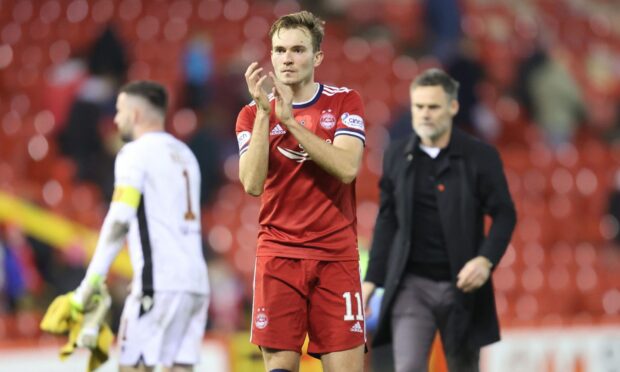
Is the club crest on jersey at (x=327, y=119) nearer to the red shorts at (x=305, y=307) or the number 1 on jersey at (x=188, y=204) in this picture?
the red shorts at (x=305, y=307)

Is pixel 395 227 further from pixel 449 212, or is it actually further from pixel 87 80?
pixel 87 80

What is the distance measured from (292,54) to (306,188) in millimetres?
541

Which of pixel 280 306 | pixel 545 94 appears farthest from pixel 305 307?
pixel 545 94

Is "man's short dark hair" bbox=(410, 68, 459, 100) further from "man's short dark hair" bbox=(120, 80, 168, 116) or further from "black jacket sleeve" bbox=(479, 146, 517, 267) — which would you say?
"man's short dark hair" bbox=(120, 80, 168, 116)

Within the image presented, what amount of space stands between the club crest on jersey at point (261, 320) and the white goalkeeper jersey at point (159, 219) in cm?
145

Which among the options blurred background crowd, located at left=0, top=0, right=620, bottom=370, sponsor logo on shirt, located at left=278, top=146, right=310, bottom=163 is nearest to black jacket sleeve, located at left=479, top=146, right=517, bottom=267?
sponsor logo on shirt, located at left=278, top=146, right=310, bottom=163

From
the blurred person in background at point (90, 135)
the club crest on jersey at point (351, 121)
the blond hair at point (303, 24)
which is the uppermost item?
the blurred person in background at point (90, 135)

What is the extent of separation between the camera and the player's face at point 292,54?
4797 mm

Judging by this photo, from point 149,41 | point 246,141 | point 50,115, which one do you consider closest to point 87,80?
point 50,115

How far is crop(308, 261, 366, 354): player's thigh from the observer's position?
4.85m

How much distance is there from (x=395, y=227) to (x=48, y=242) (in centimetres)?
466

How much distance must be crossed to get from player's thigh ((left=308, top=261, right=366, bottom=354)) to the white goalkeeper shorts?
1484 millimetres

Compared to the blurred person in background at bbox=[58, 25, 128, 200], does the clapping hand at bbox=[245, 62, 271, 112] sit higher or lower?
lower

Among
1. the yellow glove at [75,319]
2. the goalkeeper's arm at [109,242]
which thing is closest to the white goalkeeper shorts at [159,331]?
the yellow glove at [75,319]
